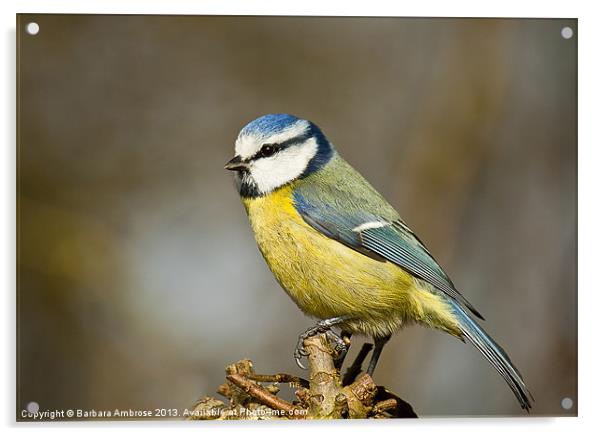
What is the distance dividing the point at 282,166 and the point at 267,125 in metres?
0.12

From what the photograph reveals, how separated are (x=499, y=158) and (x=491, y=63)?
30cm

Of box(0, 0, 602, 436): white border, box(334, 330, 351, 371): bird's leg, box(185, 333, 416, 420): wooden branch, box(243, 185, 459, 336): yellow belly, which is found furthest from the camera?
box(0, 0, 602, 436): white border

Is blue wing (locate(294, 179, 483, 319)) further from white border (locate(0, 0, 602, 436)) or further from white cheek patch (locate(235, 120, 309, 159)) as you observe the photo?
white border (locate(0, 0, 602, 436))

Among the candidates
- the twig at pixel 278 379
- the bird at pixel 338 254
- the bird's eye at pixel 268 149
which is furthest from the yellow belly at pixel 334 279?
the twig at pixel 278 379

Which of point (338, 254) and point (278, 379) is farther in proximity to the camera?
point (338, 254)

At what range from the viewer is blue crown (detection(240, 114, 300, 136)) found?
2.05 m

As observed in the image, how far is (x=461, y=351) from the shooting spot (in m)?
2.20

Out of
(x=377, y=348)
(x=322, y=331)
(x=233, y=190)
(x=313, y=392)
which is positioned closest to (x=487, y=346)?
(x=377, y=348)

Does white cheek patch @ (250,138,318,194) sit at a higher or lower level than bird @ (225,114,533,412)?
higher

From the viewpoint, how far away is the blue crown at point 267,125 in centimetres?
205

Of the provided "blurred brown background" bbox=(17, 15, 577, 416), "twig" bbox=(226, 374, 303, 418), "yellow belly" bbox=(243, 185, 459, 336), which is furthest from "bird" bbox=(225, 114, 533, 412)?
"twig" bbox=(226, 374, 303, 418)
